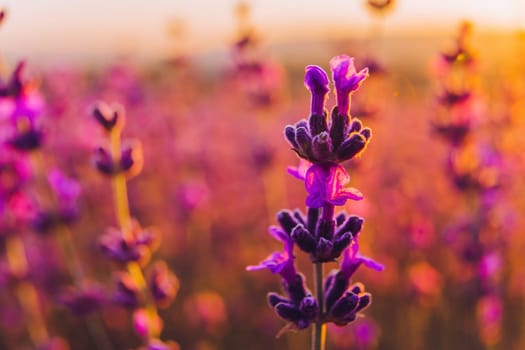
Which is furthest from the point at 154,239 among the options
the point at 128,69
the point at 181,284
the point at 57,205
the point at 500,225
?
the point at 128,69

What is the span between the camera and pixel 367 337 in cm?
296

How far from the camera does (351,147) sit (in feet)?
4.80

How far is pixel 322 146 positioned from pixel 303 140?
5cm

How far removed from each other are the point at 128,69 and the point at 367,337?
437 centimetres

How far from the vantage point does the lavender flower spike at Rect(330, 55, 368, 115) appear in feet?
4.93

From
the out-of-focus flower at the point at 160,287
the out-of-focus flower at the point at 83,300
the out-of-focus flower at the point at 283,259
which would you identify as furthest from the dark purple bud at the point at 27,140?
the out-of-focus flower at the point at 283,259

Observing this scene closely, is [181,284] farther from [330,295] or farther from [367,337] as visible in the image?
[330,295]

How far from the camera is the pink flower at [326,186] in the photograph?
1461 mm

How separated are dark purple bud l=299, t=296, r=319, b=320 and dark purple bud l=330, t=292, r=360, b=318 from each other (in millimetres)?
53

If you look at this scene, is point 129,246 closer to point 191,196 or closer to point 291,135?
point 291,135

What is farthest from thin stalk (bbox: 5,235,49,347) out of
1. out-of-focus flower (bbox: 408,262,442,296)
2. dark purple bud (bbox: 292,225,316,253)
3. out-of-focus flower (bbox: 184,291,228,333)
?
dark purple bud (bbox: 292,225,316,253)

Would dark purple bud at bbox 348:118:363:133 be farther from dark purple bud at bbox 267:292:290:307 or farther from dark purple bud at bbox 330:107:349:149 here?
dark purple bud at bbox 267:292:290:307

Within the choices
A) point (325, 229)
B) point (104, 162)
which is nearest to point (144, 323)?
point (104, 162)

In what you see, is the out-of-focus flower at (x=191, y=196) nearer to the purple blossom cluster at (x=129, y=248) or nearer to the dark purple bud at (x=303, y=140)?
the purple blossom cluster at (x=129, y=248)
